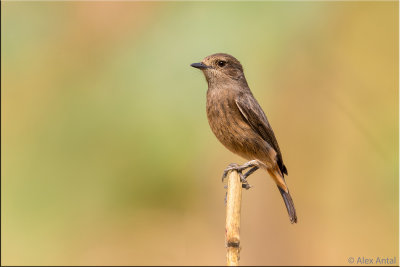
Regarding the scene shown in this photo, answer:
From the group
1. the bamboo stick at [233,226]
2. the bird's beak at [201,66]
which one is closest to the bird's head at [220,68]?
the bird's beak at [201,66]

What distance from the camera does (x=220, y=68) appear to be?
5.40m

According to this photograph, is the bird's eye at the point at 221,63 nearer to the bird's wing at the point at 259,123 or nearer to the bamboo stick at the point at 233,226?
the bird's wing at the point at 259,123

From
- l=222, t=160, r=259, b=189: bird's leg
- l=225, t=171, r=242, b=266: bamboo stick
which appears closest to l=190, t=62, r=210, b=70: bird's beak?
l=222, t=160, r=259, b=189: bird's leg

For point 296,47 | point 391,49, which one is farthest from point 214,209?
point 391,49

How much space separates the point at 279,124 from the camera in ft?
23.4

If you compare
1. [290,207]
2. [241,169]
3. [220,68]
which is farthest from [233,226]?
[220,68]

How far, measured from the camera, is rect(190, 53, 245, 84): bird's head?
17.5ft

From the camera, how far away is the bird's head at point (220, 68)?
5.34 m

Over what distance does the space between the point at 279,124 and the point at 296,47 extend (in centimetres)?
108

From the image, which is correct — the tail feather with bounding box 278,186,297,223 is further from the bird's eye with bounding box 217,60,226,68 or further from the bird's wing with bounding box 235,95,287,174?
the bird's eye with bounding box 217,60,226,68

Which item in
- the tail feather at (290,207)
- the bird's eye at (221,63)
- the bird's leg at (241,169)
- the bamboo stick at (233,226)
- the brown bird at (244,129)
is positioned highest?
the bird's eye at (221,63)

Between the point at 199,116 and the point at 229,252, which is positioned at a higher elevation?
the point at 199,116

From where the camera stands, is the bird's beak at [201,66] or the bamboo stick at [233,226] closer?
the bamboo stick at [233,226]

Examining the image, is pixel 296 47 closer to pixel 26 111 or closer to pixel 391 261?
pixel 391 261
